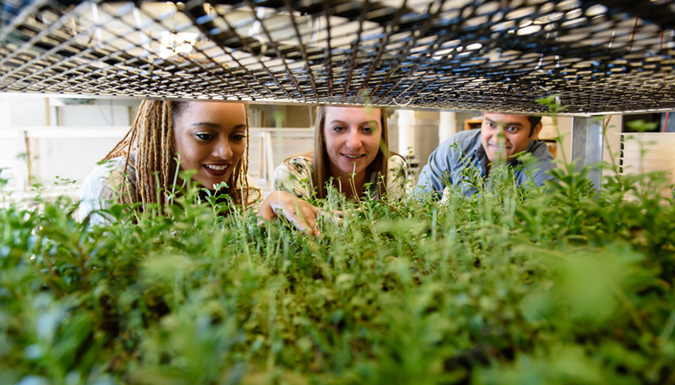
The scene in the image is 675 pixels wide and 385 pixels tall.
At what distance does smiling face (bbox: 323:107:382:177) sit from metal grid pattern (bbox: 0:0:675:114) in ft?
3.20

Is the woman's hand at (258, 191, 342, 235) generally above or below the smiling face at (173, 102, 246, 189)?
below

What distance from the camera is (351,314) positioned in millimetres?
439

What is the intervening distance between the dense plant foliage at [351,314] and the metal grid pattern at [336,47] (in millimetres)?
176

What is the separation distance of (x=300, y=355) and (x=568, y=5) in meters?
0.45

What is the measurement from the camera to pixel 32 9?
0.36 m

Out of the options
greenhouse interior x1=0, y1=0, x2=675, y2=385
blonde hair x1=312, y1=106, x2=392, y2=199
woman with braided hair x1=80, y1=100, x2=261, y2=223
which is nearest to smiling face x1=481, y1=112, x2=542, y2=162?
blonde hair x1=312, y1=106, x2=392, y2=199

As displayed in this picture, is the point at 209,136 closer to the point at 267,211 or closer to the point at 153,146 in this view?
the point at 153,146

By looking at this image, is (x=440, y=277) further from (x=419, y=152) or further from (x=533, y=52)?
(x=419, y=152)

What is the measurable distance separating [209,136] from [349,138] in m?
0.65

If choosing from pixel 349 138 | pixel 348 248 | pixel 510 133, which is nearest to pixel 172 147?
pixel 349 138

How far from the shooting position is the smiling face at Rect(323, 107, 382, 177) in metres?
1.75

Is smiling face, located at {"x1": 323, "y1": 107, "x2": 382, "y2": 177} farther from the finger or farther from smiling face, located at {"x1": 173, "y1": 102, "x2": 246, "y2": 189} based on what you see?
the finger

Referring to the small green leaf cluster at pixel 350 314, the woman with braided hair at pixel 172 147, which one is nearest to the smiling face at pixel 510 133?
the woman with braided hair at pixel 172 147

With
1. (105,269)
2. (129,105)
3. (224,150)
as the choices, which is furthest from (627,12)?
(129,105)
